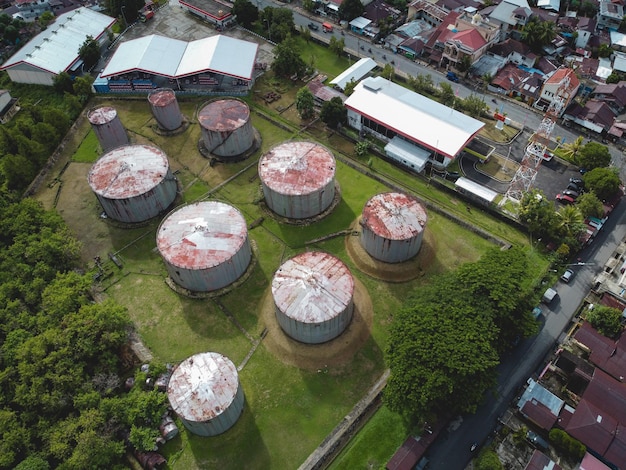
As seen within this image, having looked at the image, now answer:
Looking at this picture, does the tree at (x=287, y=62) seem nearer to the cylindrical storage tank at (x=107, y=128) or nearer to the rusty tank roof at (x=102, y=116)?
the cylindrical storage tank at (x=107, y=128)

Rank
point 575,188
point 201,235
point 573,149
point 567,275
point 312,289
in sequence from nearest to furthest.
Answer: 1. point 312,289
2. point 201,235
3. point 567,275
4. point 575,188
5. point 573,149

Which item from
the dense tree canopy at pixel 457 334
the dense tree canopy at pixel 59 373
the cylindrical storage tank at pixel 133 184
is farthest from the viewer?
the cylindrical storage tank at pixel 133 184

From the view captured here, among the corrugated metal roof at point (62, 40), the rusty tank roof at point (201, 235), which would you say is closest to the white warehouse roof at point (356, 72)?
the rusty tank roof at point (201, 235)

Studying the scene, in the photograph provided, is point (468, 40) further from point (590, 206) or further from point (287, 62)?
point (590, 206)

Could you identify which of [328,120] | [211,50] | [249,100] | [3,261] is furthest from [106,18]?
[3,261]

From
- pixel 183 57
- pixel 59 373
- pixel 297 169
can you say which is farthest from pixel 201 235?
pixel 183 57
